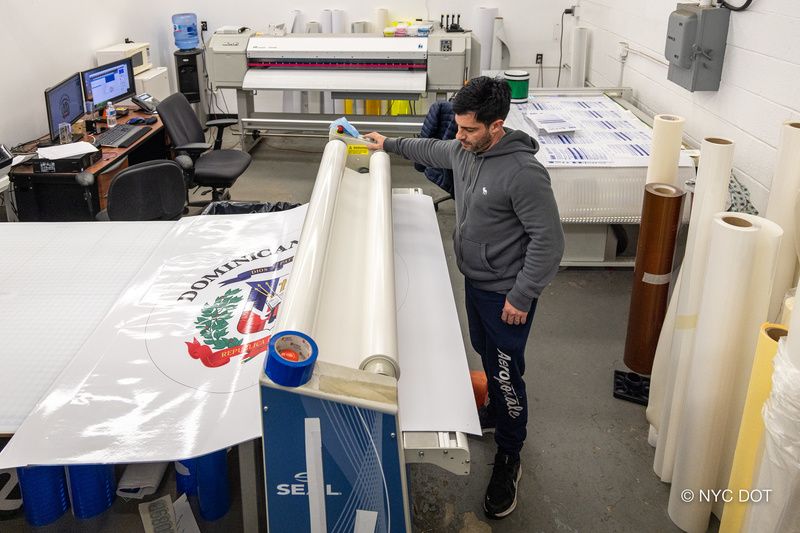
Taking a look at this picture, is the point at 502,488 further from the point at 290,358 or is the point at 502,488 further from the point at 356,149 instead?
the point at 356,149

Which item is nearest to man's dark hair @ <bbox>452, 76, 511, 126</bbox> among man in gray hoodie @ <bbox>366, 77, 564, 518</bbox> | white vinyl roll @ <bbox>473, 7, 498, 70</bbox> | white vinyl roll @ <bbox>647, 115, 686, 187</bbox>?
man in gray hoodie @ <bbox>366, 77, 564, 518</bbox>

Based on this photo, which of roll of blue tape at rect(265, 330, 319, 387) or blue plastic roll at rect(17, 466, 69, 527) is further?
blue plastic roll at rect(17, 466, 69, 527)

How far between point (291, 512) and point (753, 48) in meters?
Answer: 3.06

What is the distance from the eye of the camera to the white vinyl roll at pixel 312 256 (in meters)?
1.62

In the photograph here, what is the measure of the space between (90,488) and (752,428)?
203 centimetres

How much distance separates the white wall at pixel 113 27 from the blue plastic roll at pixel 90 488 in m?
3.07

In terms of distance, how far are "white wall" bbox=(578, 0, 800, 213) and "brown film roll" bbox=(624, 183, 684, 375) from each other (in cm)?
63

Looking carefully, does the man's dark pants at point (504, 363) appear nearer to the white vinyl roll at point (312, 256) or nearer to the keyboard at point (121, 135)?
the white vinyl roll at point (312, 256)

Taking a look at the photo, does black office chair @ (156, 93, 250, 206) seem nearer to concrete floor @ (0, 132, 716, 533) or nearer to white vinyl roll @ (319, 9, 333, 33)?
concrete floor @ (0, 132, 716, 533)

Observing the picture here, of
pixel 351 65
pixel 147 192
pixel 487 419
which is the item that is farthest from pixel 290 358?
pixel 351 65

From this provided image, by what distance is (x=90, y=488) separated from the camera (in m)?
2.22

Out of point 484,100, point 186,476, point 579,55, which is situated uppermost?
point 484,100

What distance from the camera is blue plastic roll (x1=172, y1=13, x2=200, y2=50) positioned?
21.3 feet

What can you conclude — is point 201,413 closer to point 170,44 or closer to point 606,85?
point 606,85
